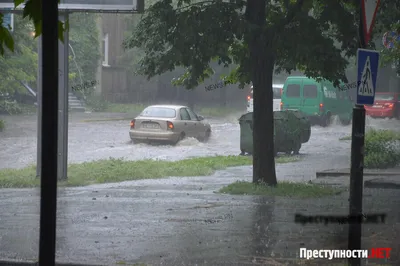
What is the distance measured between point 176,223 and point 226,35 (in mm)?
5107

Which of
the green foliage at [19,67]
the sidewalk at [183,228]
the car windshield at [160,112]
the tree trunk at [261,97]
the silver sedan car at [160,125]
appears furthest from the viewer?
the green foliage at [19,67]

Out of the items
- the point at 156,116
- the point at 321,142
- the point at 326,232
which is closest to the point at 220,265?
the point at 326,232

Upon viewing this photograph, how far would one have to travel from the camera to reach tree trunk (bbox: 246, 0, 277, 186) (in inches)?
661

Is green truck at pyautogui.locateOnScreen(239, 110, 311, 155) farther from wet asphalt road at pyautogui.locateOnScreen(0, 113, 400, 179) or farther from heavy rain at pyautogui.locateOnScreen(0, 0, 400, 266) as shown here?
wet asphalt road at pyautogui.locateOnScreen(0, 113, 400, 179)

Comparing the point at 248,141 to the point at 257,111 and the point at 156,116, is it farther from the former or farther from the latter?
the point at 257,111

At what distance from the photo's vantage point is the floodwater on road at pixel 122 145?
28.0 m

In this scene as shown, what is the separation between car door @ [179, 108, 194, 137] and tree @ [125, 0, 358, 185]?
41.1 ft

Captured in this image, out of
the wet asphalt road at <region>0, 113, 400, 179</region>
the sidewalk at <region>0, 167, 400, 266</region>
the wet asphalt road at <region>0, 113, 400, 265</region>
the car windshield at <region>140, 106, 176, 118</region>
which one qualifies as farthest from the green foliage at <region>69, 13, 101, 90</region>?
the sidewalk at <region>0, 167, 400, 266</region>

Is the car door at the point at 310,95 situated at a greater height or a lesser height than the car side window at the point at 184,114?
greater

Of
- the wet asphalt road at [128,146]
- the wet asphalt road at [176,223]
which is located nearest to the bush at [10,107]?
the wet asphalt road at [128,146]

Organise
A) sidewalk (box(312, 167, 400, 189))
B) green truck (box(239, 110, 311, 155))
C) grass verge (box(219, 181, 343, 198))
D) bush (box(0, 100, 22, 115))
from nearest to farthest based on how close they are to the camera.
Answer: grass verge (box(219, 181, 343, 198)) → sidewalk (box(312, 167, 400, 189)) → green truck (box(239, 110, 311, 155)) → bush (box(0, 100, 22, 115))

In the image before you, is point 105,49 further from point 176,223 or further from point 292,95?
point 176,223

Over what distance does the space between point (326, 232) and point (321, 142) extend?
22.1m

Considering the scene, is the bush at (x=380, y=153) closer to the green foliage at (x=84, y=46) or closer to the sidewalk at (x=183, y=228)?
the sidewalk at (x=183, y=228)
